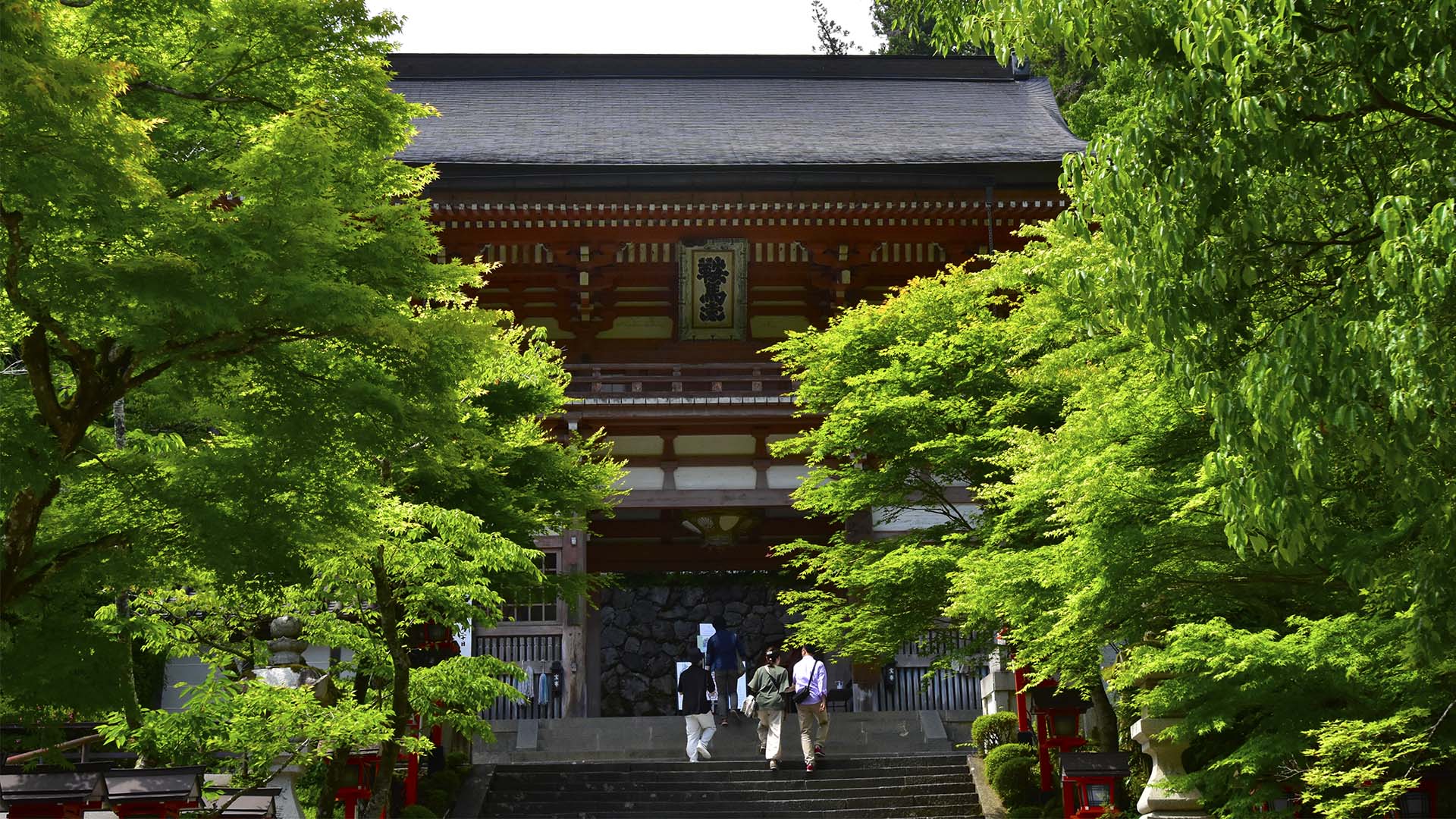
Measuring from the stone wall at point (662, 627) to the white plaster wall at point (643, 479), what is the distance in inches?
256

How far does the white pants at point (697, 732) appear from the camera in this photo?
1619cm

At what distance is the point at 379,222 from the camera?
8.55 m

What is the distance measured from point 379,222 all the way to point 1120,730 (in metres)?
9.10

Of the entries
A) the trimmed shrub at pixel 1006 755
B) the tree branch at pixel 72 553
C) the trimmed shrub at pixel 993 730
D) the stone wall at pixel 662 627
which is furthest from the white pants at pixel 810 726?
the stone wall at pixel 662 627

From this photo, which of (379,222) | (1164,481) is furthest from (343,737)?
(1164,481)

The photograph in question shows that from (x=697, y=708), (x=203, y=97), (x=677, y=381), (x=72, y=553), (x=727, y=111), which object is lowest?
(x=697, y=708)

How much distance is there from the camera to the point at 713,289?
67.1 feet

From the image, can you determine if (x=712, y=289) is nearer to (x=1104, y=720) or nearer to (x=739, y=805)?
(x=739, y=805)

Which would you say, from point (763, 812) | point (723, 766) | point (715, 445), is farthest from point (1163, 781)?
point (715, 445)

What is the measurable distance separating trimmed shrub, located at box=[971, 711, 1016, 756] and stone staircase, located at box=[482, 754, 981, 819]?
358 millimetres

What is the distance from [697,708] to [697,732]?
1.75m

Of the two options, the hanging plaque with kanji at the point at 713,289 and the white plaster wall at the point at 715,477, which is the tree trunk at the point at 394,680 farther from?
the hanging plaque with kanji at the point at 713,289

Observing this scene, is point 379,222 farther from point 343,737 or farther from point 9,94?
point 343,737

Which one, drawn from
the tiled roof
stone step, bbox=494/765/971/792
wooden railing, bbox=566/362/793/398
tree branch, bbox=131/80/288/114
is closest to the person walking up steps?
stone step, bbox=494/765/971/792
